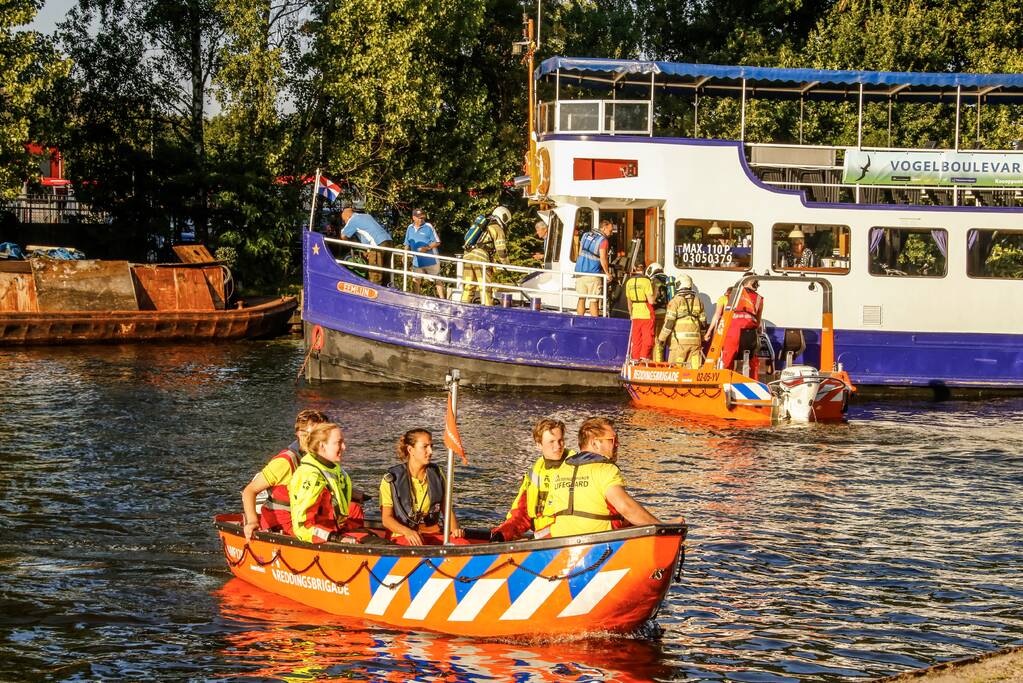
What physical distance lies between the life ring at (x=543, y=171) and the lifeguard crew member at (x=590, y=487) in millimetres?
14175

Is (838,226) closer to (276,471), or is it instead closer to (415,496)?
(415,496)

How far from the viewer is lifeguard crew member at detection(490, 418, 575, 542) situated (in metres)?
10.6

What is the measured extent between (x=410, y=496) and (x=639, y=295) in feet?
36.8

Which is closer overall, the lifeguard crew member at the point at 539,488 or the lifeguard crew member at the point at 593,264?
the lifeguard crew member at the point at 539,488

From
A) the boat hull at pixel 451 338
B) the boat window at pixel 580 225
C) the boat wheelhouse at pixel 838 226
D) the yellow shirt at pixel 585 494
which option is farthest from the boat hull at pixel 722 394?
the yellow shirt at pixel 585 494

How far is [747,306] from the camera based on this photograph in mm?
21359

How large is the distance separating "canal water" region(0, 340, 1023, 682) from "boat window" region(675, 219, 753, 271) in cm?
292

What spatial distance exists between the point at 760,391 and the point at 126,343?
1608 cm

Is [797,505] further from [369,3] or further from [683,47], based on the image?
[683,47]

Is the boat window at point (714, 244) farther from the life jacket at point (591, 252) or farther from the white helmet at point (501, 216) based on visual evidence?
the white helmet at point (501, 216)

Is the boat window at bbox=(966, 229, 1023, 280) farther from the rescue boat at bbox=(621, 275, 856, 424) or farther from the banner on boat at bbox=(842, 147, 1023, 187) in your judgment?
the rescue boat at bbox=(621, 275, 856, 424)

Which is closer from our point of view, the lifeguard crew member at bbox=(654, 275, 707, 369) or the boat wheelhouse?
the lifeguard crew member at bbox=(654, 275, 707, 369)

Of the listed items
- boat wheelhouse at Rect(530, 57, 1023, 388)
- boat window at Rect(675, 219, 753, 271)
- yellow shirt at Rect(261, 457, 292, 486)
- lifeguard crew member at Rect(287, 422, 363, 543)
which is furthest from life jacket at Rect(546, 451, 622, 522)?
boat window at Rect(675, 219, 753, 271)

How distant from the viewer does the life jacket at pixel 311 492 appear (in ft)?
36.8
